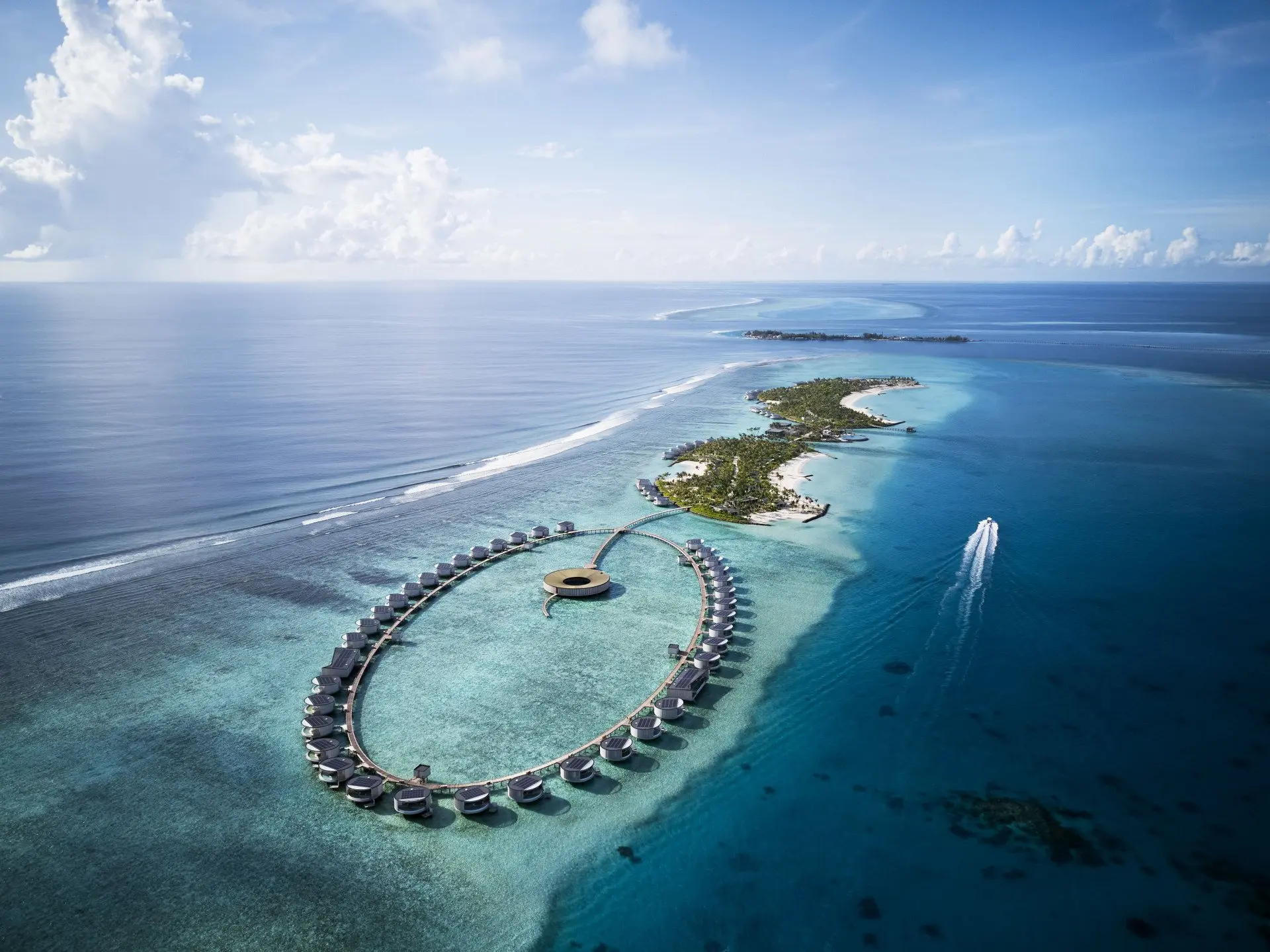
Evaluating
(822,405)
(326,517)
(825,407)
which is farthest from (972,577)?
(822,405)

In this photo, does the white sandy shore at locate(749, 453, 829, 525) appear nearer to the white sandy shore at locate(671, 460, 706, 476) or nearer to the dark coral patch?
the white sandy shore at locate(671, 460, 706, 476)

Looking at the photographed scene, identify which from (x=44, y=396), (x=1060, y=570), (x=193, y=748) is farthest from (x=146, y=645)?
(x=44, y=396)

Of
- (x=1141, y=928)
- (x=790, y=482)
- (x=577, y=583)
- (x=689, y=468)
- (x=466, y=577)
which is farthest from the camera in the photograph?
(x=689, y=468)

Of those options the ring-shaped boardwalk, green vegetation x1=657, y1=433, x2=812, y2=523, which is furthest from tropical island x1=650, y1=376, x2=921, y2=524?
the ring-shaped boardwalk

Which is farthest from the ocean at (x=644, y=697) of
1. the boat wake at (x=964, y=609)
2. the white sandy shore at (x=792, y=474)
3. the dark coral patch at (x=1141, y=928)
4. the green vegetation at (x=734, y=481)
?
the green vegetation at (x=734, y=481)

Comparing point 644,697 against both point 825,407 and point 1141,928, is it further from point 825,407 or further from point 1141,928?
point 825,407

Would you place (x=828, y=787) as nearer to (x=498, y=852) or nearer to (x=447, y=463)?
(x=498, y=852)

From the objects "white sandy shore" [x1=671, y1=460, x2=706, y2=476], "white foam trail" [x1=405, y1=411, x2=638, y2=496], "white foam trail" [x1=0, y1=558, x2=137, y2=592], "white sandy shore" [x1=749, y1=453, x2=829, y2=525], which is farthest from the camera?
"white sandy shore" [x1=671, y1=460, x2=706, y2=476]
